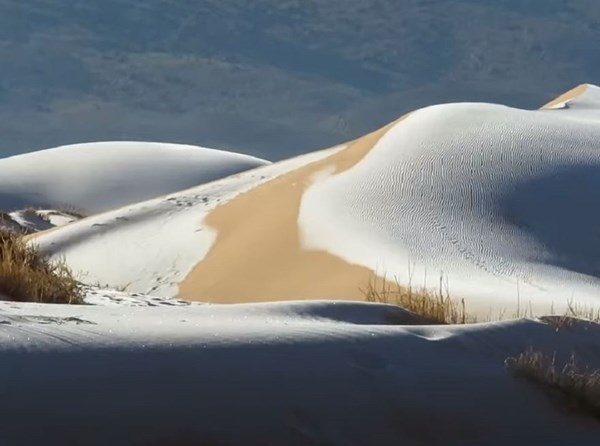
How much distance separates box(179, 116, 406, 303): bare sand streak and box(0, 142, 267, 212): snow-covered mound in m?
14.5

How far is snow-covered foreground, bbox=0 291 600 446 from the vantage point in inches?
157

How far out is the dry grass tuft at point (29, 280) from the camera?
271 inches

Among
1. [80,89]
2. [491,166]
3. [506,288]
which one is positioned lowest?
[506,288]

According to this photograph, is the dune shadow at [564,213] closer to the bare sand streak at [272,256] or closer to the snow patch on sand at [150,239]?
the bare sand streak at [272,256]

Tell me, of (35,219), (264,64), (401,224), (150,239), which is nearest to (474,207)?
(401,224)

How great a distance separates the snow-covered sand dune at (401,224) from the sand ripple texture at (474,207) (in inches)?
0.8

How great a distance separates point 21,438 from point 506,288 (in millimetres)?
8578

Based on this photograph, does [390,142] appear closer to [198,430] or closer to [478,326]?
[478,326]

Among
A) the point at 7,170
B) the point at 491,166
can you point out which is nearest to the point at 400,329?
the point at 491,166

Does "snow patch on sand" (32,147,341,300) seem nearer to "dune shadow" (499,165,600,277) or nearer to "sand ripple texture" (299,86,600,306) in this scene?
"sand ripple texture" (299,86,600,306)

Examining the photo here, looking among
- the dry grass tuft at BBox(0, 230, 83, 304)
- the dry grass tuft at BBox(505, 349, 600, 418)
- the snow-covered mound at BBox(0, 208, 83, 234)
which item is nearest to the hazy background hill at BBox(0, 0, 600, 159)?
the snow-covered mound at BBox(0, 208, 83, 234)

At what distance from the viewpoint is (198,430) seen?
4039mm

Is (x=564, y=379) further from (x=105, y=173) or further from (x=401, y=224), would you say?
(x=105, y=173)

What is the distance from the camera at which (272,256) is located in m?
14.8
